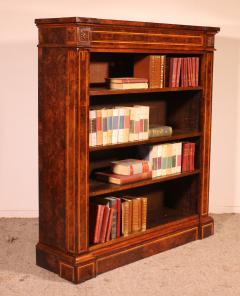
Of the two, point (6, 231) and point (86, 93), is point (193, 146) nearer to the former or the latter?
point (86, 93)

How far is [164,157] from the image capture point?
4.40 m

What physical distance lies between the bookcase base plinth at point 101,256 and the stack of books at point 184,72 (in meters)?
1.12

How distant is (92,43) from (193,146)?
1.43 m

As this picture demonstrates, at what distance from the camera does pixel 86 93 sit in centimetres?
357

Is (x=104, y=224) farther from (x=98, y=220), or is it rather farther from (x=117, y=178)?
(x=117, y=178)

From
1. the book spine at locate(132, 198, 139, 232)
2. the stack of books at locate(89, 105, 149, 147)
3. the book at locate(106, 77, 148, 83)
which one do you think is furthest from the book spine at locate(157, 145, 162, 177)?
the book at locate(106, 77, 148, 83)

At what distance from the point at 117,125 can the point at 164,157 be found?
62 centimetres

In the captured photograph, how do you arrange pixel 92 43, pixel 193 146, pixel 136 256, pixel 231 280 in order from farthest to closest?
pixel 193 146 → pixel 136 256 → pixel 231 280 → pixel 92 43

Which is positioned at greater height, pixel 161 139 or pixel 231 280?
pixel 161 139

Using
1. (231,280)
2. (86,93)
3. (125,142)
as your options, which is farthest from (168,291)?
(86,93)

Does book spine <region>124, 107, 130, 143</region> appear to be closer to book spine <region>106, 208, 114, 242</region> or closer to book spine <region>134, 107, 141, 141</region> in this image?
book spine <region>134, 107, 141, 141</region>

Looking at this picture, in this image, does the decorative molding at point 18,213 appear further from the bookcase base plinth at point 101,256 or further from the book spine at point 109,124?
the book spine at point 109,124

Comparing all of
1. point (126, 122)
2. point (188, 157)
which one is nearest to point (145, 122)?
point (126, 122)

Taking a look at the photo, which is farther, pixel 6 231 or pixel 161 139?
pixel 6 231
